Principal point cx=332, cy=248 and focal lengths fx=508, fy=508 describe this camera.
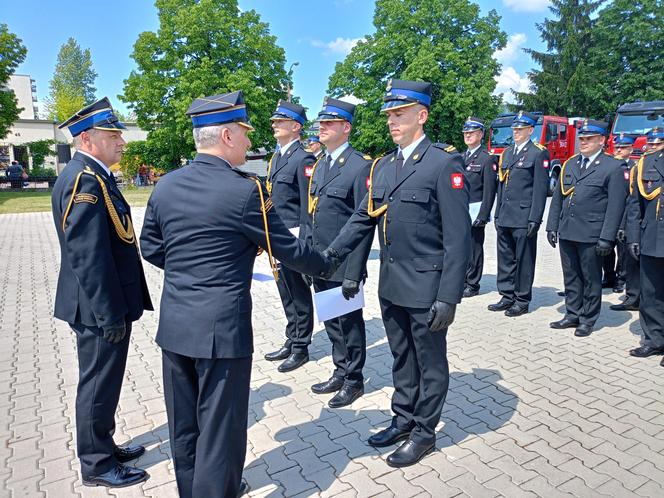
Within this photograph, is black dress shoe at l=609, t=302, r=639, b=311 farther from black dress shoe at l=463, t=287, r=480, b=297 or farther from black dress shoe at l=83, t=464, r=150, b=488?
black dress shoe at l=83, t=464, r=150, b=488

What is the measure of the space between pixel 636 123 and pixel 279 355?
690 inches

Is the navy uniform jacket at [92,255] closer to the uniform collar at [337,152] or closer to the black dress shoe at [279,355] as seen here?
the uniform collar at [337,152]

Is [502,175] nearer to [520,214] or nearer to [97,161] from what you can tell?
[520,214]

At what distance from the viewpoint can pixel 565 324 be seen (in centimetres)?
571

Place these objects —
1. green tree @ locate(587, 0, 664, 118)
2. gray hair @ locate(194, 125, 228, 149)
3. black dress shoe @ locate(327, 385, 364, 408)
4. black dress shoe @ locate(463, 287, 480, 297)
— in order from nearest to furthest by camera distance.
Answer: gray hair @ locate(194, 125, 228, 149) → black dress shoe @ locate(327, 385, 364, 408) → black dress shoe @ locate(463, 287, 480, 297) → green tree @ locate(587, 0, 664, 118)

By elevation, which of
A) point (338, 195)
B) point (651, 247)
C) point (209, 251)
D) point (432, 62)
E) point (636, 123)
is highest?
point (432, 62)

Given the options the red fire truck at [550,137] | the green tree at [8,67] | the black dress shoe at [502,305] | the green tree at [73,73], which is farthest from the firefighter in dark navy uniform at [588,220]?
the green tree at [73,73]

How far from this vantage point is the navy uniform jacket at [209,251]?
2.26 meters

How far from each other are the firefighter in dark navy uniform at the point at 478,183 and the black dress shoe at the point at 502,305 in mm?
617

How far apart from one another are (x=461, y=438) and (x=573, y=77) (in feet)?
123

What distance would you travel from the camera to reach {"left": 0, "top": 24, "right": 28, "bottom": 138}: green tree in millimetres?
29500

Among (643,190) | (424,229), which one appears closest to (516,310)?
(643,190)

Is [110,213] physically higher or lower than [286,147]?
lower

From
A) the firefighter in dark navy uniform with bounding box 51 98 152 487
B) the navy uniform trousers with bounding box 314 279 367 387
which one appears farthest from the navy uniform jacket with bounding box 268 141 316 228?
the firefighter in dark navy uniform with bounding box 51 98 152 487
